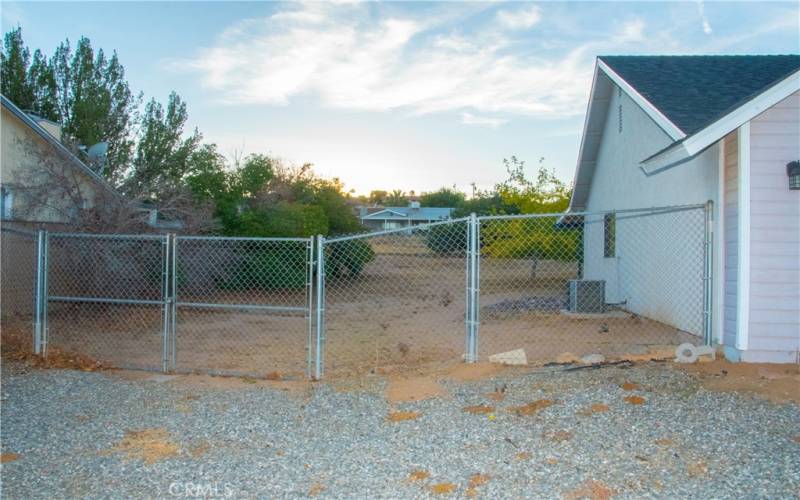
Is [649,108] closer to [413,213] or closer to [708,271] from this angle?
[708,271]

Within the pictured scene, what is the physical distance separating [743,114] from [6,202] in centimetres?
1374

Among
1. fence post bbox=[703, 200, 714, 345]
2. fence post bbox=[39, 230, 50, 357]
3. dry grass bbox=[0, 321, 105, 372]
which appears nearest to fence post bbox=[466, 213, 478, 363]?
fence post bbox=[703, 200, 714, 345]

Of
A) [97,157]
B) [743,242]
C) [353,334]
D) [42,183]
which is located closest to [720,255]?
[743,242]

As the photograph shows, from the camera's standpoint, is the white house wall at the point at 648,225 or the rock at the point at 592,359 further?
the white house wall at the point at 648,225

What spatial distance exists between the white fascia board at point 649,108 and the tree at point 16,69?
2322 centimetres

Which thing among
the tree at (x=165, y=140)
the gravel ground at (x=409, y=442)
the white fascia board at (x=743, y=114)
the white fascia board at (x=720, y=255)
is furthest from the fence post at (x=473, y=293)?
the tree at (x=165, y=140)

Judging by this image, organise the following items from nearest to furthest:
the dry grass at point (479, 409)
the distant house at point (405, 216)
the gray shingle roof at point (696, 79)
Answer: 1. the dry grass at point (479, 409)
2. the gray shingle roof at point (696, 79)
3. the distant house at point (405, 216)

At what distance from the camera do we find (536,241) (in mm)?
18891

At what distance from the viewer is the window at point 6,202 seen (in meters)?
12.6

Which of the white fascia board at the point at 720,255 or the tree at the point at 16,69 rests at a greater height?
the tree at the point at 16,69

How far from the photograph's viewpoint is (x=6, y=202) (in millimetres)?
12805

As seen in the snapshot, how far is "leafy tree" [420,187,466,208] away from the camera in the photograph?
6284 centimetres

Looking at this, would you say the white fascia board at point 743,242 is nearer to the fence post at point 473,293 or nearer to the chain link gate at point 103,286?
the fence post at point 473,293

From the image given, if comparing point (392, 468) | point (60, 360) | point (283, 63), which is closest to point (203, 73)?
point (283, 63)
